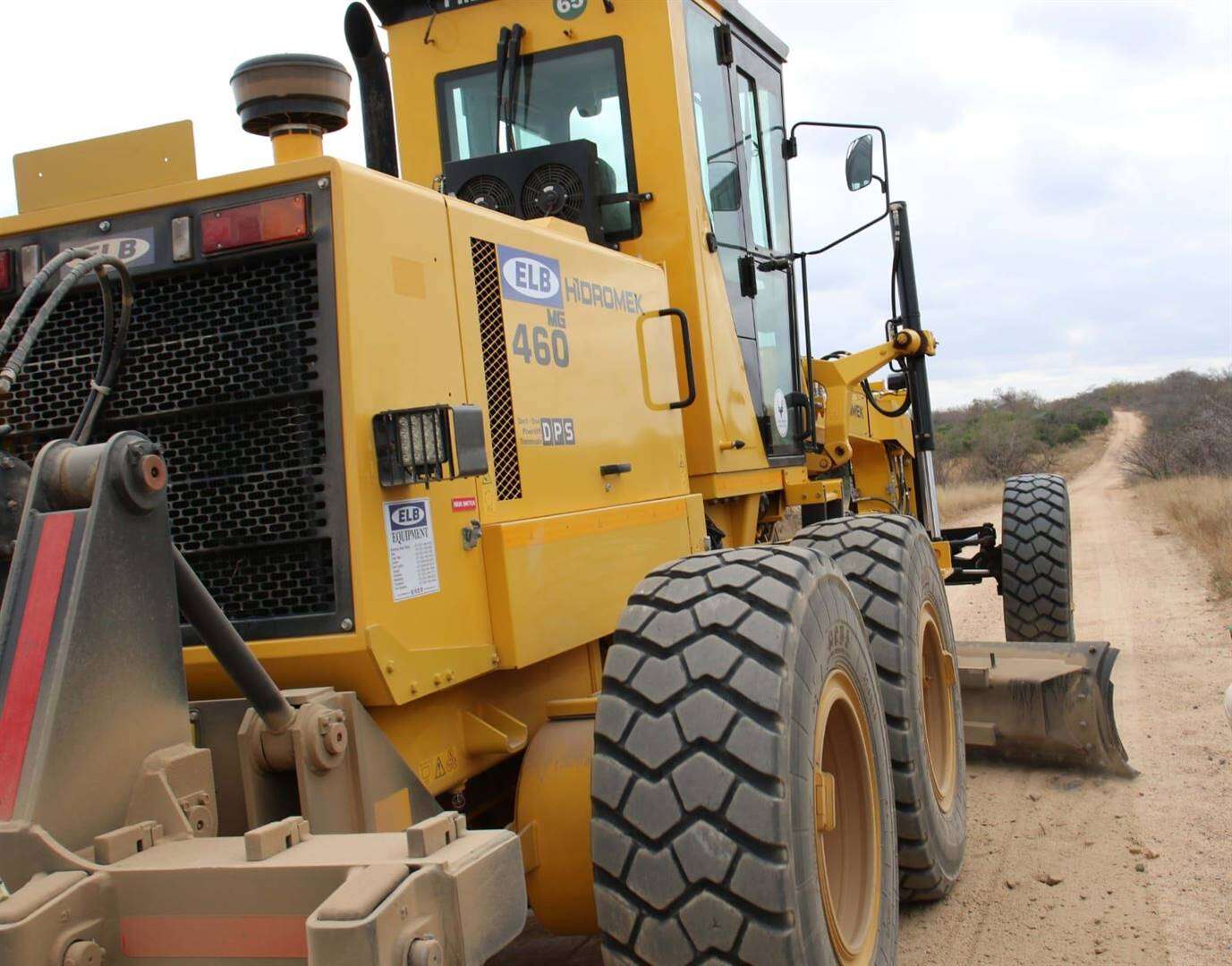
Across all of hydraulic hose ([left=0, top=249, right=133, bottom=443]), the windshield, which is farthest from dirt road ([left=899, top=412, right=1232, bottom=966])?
hydraulic hose ([left=0, top=249, right=133, bottom=443])

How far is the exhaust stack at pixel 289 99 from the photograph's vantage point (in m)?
3.48

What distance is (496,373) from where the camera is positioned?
3648mm

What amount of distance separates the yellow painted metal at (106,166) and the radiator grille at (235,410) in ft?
0.86

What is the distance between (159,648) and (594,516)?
1.62 meters

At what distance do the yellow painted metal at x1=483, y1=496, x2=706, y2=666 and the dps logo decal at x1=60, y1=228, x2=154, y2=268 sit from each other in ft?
3.64

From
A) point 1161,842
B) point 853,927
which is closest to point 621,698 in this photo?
point 853,927

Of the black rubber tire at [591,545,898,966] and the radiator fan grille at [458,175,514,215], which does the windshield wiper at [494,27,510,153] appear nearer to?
the radiator fan grille at [458,175,514,215]

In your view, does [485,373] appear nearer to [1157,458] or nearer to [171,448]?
[171,448]

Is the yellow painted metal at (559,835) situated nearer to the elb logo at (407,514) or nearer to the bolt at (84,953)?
the elb logo at (407,514)

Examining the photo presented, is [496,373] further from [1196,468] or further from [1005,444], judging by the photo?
[1005,444]

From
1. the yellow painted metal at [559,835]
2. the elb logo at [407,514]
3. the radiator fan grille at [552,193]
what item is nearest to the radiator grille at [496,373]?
the elb logo at [407,514]

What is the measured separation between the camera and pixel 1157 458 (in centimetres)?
2961

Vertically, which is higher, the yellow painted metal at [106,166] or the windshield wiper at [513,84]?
the windshield wiper at [513,84]

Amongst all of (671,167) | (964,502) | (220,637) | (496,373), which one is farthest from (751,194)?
(964,502)
